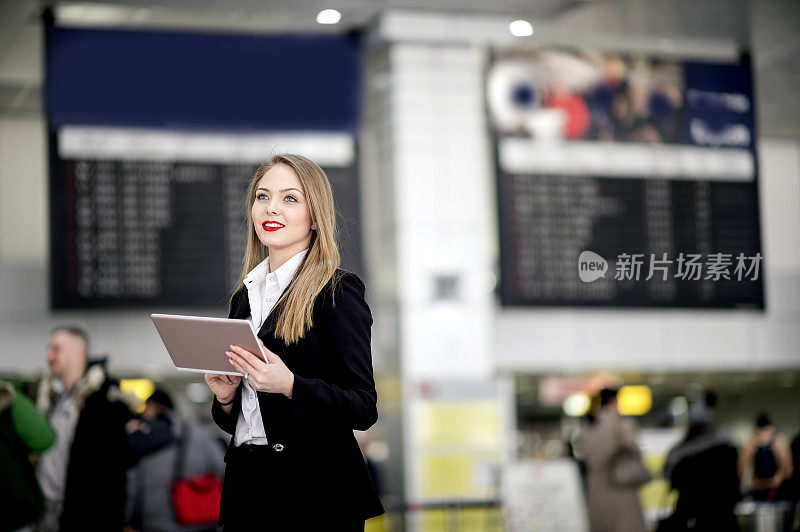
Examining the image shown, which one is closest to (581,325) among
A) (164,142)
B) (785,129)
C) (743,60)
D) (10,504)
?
(785,129)

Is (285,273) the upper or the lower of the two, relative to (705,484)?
upper

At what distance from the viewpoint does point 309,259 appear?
2.38m

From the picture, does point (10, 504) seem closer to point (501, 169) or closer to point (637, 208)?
point (501, 169)

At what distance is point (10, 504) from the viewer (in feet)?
15.1

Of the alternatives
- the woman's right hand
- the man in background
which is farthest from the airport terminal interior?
the woman's right hand

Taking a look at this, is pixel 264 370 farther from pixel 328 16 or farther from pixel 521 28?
pixel 521 28

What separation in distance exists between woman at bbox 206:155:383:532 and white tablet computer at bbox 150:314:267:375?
0.10ft

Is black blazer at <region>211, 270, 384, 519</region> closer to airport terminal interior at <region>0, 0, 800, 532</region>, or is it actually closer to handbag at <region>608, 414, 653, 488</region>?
airport terminal interior at <region>0, 0, 800, 532</region>

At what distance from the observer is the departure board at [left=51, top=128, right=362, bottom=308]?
776 centimetres

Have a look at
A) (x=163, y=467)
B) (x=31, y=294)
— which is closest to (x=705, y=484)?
(x=163, y=467)

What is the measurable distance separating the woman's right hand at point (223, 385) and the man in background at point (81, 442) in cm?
272

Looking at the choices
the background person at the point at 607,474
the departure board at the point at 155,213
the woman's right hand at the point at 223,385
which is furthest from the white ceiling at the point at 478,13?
the woman's right hand at the point at 223,385

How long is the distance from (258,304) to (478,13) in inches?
278
